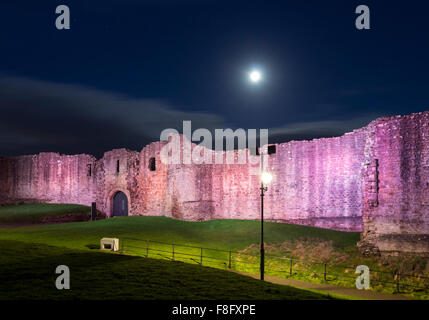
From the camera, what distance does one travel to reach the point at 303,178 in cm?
2761

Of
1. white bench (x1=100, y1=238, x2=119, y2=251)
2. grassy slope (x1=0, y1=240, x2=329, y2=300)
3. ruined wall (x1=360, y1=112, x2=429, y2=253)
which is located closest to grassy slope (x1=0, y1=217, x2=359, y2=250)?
white bench (x1=100, y1=238, x2=119, y2=251)

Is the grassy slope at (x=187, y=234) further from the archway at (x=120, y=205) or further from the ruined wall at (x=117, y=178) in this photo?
the archway at (x=120, y=205)

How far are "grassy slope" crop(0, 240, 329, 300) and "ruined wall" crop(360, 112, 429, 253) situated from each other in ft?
27.4

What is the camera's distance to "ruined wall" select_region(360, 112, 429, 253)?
1797 centimetres

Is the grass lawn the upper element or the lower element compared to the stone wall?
lower

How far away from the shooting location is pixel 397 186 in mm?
18797

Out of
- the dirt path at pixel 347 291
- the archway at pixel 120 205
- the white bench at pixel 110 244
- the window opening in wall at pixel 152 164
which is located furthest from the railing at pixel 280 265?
the archway at pixel 120 205

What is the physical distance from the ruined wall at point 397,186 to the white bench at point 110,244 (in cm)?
1204

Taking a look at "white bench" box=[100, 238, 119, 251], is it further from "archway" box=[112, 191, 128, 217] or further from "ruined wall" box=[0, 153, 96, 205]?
"archway" box=[112, 191, 128, 217]

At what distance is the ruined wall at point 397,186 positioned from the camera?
1797cm

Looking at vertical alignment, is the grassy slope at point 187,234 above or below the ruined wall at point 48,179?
below

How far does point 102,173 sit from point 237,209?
16.5 meters
